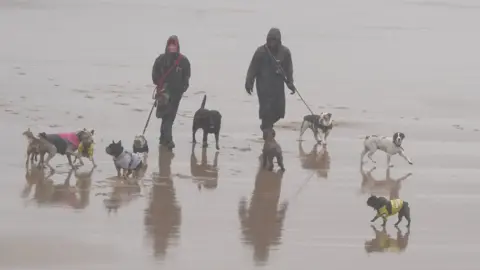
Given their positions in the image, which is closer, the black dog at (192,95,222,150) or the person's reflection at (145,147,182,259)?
the person's reflection at (145,147,182,259)

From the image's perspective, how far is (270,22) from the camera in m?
39.4

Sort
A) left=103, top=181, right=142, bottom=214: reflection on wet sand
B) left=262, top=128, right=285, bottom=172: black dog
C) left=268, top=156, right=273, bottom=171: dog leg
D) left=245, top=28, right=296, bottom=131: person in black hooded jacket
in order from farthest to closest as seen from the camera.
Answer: left=245, top=28, right=296, bottom=131: person in black hooded jacket → left=268, top=156, right=273, bottom=171: dog leg → left=262, top=128, right=285, bottom=172: black dog → left=103, top=181, right=142, bottom=214: reflection on wet sand

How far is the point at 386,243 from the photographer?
11.7 m

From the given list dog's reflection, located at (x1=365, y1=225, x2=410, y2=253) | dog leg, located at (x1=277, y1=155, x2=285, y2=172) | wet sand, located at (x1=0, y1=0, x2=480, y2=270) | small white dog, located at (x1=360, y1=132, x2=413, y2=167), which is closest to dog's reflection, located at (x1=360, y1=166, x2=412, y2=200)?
wet sand, located at (x1=0, y1=0, x2=480, y2=270)

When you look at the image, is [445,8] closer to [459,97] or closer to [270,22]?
[270,22]

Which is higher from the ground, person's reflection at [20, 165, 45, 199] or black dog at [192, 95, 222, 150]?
black dog at [192, 95, 222, 150]

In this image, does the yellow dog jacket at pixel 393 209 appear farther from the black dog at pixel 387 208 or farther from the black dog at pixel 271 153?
the black dog at pixel 271 153

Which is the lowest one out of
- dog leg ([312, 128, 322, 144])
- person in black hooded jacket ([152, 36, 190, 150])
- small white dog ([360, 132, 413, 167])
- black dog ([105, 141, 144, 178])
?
black dog ([105, 141, 144, 178])

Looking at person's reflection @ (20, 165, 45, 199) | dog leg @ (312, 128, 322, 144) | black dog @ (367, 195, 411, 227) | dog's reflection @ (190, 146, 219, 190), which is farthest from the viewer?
dog leg @ (312, 128, 322, 144)

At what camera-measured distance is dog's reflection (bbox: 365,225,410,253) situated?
11.5 metres

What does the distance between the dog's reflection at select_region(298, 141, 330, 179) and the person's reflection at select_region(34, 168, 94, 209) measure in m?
2.96

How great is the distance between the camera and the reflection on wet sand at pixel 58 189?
1286cm

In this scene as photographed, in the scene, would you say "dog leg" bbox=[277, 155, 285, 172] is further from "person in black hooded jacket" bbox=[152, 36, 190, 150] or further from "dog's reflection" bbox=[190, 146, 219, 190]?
"person in black hooded jacket" bbox=[152, 36, 190, 150]

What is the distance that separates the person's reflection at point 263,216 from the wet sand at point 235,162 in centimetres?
3
